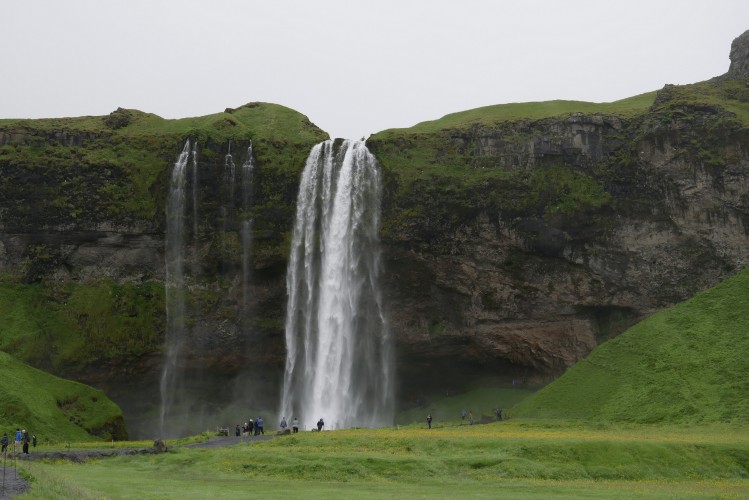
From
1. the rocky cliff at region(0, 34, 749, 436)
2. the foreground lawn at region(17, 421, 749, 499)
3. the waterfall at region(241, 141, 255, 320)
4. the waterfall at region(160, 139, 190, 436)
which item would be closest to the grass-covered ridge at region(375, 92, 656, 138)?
the rocky cliff at region(0, 34, 749, 436)

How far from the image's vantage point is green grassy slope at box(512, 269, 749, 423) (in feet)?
160

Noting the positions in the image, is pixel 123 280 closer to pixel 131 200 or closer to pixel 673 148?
pixel 131 200

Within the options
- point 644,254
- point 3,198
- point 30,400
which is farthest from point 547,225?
Answer: point 3,198

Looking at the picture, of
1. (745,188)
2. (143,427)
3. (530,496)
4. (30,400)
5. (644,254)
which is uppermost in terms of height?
(745,188)

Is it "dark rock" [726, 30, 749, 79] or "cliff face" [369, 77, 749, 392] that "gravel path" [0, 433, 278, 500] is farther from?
"dark rock" [726, 30, 749, 79]

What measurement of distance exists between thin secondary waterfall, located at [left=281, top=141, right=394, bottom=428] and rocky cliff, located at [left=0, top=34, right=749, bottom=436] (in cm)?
183

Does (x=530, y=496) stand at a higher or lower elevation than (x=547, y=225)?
lower

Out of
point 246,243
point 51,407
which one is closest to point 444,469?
point 51,407

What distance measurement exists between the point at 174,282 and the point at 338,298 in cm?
1785

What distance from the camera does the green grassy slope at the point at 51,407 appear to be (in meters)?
56.3

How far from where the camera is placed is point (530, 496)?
26.1 m

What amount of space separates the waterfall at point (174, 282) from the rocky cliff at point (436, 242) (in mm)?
1026

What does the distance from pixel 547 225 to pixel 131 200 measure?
1731 inches

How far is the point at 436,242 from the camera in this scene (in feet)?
245
